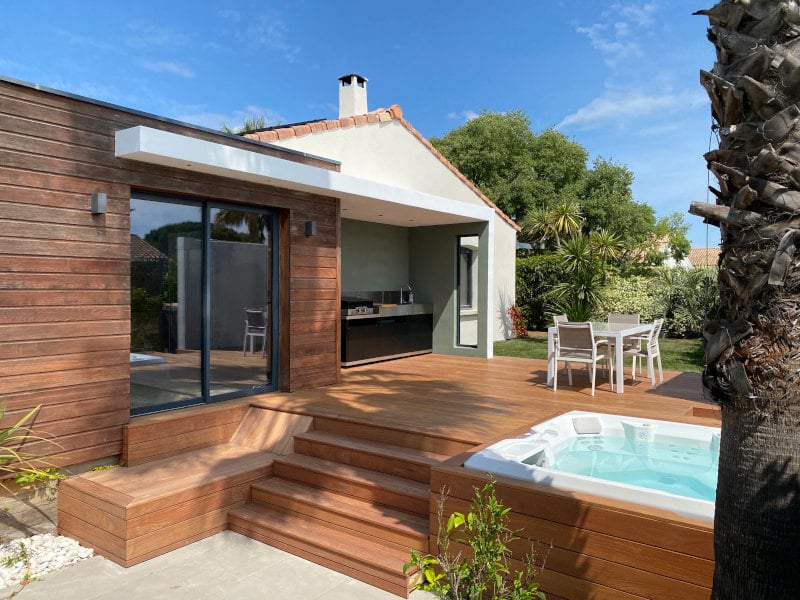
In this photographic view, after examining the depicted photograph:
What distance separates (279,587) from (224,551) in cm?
85

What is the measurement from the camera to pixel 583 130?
105 feet

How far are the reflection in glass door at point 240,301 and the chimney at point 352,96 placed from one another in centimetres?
468

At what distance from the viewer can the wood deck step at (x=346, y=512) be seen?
14.3ft

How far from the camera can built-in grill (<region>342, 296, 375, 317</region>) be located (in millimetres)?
10141

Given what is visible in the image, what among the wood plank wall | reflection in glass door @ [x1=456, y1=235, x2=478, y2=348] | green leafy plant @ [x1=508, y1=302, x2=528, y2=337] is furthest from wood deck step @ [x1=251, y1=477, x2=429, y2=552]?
green leafy plant @ [x1=508, y1=302, x2=528, y2=337]

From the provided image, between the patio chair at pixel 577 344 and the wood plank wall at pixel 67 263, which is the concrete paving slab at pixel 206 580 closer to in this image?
Result: the wood plank wall at pixel 67 263

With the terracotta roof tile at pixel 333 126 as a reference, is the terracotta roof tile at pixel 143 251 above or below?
below

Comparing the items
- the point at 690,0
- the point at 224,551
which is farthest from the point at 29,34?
the point at 690,0

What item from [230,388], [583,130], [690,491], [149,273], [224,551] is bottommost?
[224,551]

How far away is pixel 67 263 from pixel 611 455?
17.8 ft

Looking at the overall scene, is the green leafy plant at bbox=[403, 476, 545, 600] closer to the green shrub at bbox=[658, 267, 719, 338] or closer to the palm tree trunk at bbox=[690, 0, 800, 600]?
the palm tree trunk at bbox=[690, 0, 800, 600]

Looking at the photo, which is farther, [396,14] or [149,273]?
[396,14]

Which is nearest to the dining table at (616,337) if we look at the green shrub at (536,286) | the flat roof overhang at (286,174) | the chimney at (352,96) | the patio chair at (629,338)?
the patio chair at (629,338)

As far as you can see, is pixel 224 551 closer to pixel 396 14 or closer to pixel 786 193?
pixel 786 193
